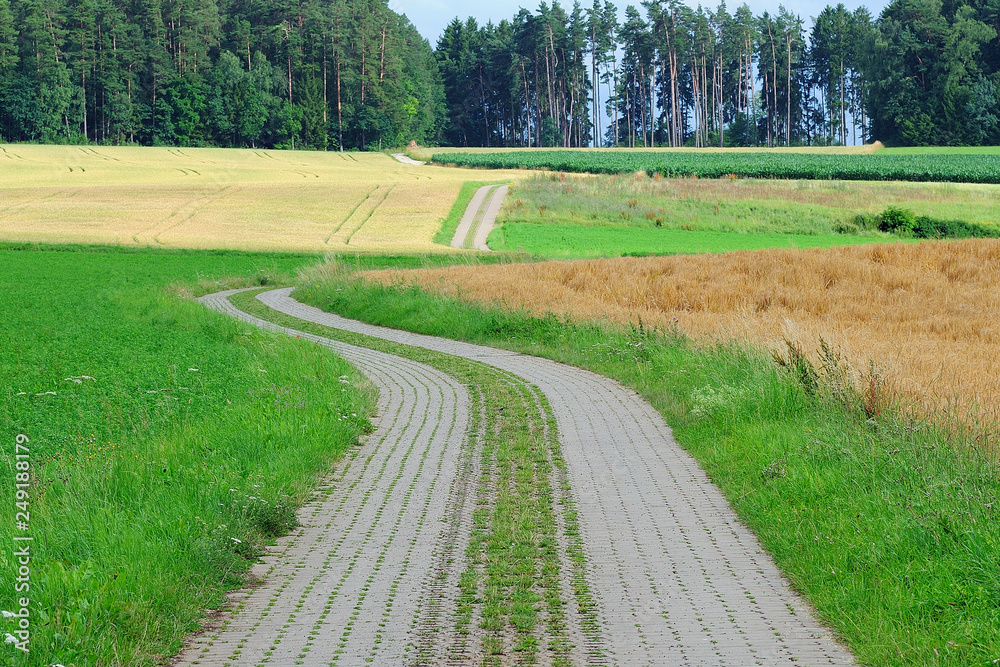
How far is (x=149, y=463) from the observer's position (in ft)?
27.9

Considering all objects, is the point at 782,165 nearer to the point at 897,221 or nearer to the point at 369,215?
the point at 897,221

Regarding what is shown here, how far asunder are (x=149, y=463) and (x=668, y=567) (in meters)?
4.92

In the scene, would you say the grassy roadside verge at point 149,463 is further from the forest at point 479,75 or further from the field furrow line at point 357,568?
the forest at point 479,75

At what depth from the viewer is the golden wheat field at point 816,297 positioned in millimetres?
12977

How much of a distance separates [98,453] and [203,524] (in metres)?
2.72

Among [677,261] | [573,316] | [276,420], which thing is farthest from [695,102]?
[276,420]

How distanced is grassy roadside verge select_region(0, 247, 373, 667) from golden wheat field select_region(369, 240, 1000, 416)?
673 centimetres

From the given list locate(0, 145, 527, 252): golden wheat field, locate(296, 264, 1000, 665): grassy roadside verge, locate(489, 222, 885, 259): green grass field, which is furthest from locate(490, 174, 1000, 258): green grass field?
locate(296, 264, 1000, 665): grassy roadside verge

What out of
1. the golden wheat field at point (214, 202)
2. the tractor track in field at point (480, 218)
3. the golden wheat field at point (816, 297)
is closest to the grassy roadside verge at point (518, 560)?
the golden wheat field at point (816, 297)

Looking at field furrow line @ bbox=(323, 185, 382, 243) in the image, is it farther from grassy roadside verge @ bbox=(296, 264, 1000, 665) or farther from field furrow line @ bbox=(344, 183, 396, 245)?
grassy roadside verge @ bbox=(296, 264, 1000, 665)

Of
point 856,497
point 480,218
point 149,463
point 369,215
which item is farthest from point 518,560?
point 369,215

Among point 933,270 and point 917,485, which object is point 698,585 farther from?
point 933,270

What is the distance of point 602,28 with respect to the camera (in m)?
152

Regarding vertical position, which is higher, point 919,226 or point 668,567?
point 919,226
